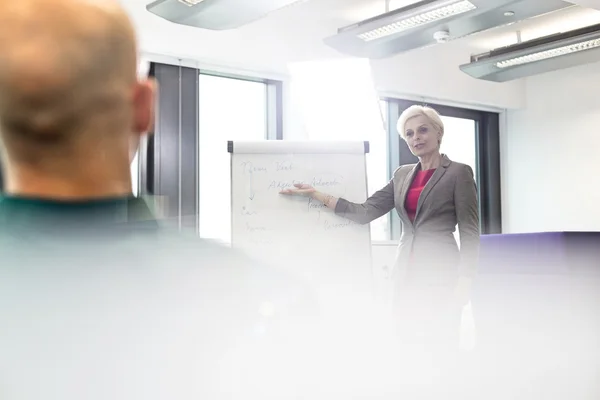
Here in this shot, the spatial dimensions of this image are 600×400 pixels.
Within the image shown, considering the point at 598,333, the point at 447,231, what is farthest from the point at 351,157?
the point at 598,333

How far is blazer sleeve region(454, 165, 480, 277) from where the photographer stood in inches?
74.2

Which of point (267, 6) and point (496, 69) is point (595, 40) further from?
point (267, 6)

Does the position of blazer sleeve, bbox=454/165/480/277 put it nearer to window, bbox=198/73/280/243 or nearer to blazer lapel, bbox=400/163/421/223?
blazer lapel, bbox=400/163/421/223

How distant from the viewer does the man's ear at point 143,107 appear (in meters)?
0.22

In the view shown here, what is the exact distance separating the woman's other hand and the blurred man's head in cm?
194

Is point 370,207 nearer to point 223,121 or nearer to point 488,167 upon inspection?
point 223,121

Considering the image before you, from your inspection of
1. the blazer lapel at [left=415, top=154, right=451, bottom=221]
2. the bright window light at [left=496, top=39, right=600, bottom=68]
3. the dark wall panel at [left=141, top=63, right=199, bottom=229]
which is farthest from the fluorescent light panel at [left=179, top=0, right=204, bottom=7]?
the bright window light at [left=496, top=39, right=600, bottom=68]

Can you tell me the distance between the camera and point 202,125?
2.98 meters

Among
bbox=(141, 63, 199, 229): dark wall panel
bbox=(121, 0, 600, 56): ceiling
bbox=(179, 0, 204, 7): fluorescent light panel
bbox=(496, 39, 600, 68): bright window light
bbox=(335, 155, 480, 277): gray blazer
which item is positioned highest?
bbox=(121, 0, 600, 56): ceiling

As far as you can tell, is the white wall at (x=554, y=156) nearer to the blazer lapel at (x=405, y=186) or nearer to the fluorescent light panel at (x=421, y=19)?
the fluorescent light panel at (x=421, y=19)

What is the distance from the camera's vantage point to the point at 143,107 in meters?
0.22

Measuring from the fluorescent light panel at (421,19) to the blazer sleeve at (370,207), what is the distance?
3.14 ft

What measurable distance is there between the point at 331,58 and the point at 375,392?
3116 millimetres

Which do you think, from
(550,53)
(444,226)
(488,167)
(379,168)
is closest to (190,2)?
(444,226)
